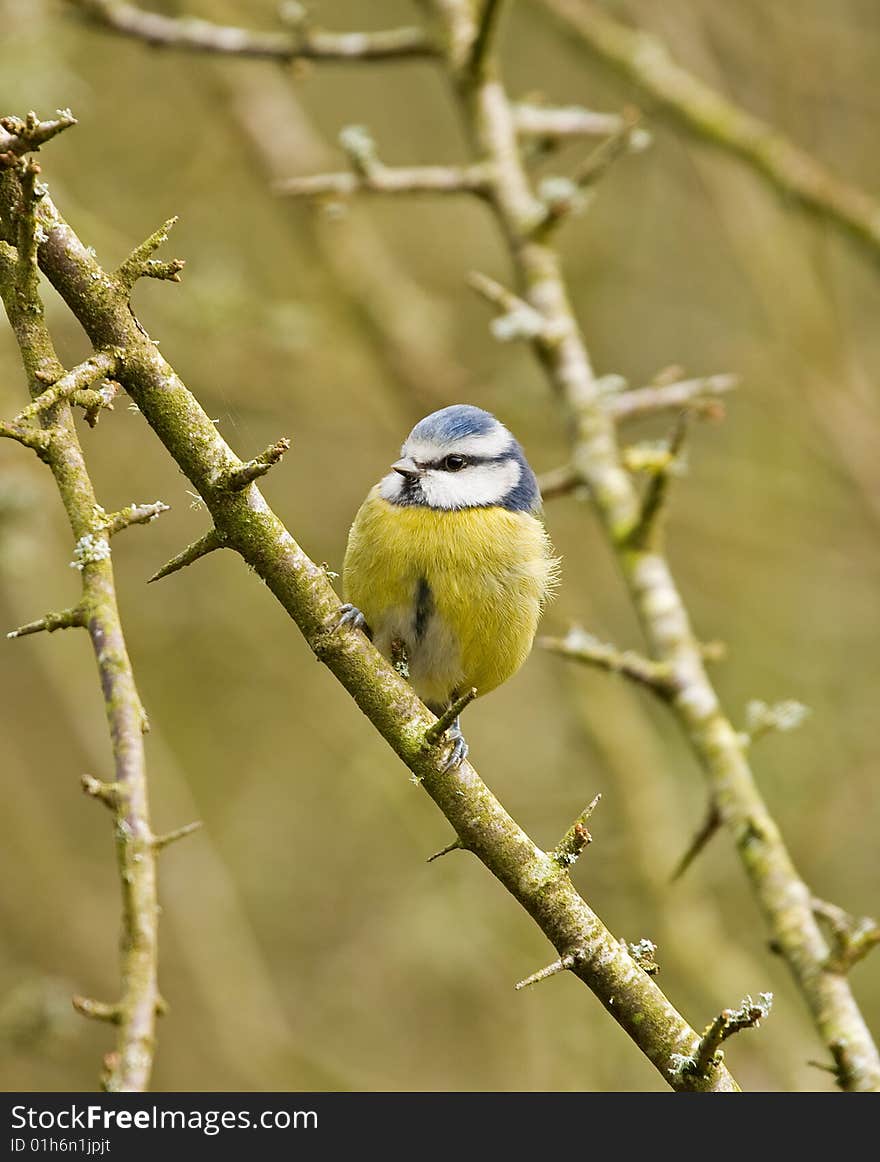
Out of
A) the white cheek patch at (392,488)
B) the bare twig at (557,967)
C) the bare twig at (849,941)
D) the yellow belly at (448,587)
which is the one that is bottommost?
the bare twig at (557,967)

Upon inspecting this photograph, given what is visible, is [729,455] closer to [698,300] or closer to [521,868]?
[698,300]

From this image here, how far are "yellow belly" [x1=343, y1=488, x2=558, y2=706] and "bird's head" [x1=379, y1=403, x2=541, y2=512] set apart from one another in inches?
2.5

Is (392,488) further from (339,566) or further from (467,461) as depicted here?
(339,566)

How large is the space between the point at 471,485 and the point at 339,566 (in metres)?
2.57

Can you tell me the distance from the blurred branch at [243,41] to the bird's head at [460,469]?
1635 mm

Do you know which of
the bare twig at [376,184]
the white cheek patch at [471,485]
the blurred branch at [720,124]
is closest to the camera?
the white cheek patch at [471,485]

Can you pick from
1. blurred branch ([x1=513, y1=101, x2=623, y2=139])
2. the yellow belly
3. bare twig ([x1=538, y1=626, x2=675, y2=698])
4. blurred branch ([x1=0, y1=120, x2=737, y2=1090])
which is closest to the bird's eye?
the yellow belly

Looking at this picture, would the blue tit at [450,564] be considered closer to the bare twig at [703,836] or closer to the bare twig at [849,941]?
the bare twig at [703,836]

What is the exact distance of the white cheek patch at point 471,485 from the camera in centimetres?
393

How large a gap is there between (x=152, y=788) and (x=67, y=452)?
15.0 feet

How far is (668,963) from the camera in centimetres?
584

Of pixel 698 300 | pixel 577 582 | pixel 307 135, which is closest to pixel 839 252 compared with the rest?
pixel 698 300

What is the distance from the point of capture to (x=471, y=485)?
404cm

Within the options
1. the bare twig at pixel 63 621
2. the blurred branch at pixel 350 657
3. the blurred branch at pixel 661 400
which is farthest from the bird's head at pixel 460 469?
the bare twig at pixel 63 621
